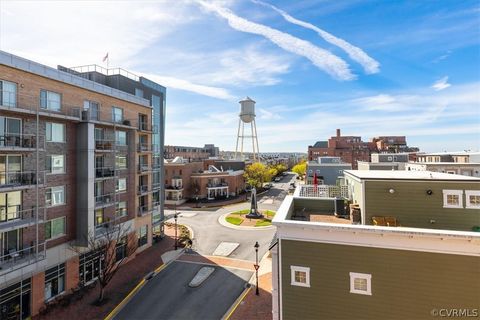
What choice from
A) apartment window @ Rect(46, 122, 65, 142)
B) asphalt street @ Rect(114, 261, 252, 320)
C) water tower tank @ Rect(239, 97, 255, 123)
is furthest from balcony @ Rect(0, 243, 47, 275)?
water tower tank @ Rect(239, 97, 255, 123)

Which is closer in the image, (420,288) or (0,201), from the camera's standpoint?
(420,288)

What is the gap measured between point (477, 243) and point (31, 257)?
2596cm

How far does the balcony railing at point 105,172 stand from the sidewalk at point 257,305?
55.5 feet

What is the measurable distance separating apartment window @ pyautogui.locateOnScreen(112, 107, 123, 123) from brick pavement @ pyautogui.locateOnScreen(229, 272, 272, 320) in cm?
2157

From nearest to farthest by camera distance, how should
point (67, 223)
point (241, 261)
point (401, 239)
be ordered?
point (401, 239) < point (67, 223) < point (241, 261)

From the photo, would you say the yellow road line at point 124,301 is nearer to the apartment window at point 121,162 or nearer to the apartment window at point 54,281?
the apartment window at point 54,281

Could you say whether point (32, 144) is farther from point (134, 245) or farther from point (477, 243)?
point (477, 243)

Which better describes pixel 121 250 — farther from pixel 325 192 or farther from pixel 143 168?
pixel 325 192

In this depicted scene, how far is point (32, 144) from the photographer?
19.6m

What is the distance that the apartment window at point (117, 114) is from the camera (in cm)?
2817

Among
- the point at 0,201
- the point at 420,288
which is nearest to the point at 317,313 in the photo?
the point at 420,288

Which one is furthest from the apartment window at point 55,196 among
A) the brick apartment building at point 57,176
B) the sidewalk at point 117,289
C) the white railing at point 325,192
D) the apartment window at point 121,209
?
the white railing at point 325,192

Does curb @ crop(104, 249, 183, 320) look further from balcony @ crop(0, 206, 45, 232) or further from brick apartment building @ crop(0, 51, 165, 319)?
balcony @ crop(0, 206, 45, 232)

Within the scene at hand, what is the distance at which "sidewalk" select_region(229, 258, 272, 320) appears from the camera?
19781 mm
